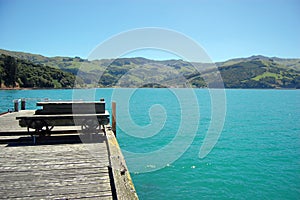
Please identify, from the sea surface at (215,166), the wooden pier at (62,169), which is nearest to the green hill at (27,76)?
the sea surface at (215,166)

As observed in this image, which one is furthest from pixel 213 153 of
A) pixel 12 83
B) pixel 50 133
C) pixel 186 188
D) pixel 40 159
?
pixel 12 83

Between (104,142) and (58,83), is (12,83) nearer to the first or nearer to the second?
(58,83)

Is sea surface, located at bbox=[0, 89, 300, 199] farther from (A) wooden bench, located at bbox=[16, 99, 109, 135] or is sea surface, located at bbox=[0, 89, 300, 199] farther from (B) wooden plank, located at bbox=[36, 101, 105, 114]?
(B) wooden plank, located at bbox=[36, 101, 105, 114]

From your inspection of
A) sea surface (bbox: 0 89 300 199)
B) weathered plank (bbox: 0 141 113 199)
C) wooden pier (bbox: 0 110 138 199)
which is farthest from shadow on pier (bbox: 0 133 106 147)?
sea surface (bbox: 0 89 300 199)

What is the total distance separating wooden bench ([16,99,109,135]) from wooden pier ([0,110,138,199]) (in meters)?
0.61

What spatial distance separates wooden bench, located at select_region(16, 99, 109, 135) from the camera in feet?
37.3

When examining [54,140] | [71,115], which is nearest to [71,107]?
[71,115]

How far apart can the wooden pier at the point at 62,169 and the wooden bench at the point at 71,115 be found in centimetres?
61

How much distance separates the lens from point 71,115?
11.5 meters

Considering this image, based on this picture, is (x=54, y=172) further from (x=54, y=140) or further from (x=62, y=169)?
(x=54, y=140)

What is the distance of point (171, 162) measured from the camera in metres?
18.2

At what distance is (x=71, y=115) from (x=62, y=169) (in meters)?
3.81

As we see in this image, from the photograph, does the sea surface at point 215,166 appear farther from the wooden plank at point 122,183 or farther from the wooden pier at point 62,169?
the wooden plank at point 122,183

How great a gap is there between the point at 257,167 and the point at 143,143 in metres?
10.1
